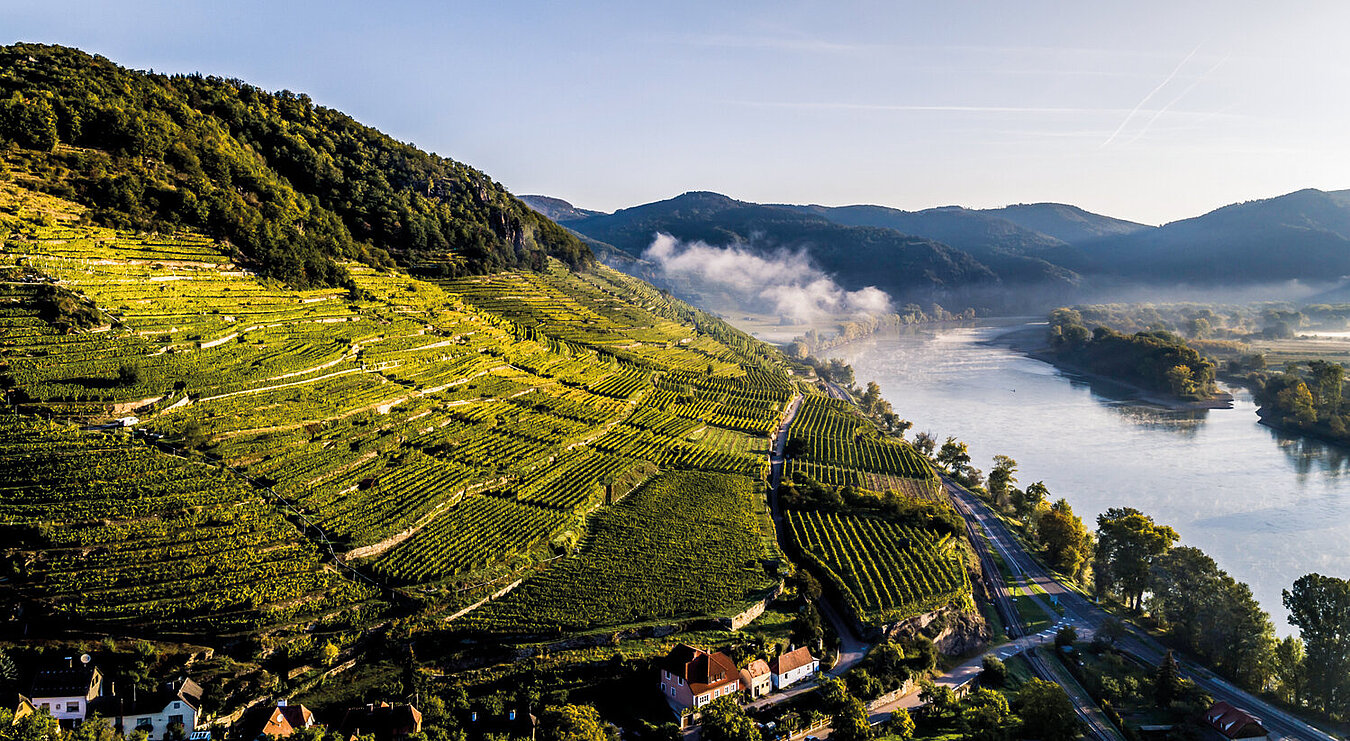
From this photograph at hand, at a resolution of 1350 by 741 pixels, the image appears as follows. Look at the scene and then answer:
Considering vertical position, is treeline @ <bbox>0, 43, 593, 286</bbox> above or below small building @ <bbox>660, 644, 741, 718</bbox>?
above

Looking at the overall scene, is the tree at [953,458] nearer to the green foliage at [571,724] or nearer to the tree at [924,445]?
the tree at [924,445]

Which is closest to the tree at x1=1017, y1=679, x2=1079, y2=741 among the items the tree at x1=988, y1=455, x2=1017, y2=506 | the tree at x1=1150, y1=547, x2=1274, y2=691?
the tree at x1=1150, y1=547, x2=1274, y2=691

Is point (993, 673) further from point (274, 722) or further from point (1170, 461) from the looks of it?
point (1170, 461)

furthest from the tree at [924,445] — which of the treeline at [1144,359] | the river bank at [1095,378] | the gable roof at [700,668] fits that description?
the treeline at [1144,359]

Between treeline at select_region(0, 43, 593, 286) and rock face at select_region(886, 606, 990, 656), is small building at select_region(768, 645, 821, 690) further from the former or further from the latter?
treeline at select_region(0, 43, 593, 286)

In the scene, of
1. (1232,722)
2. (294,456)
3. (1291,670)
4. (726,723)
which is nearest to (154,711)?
(294,456)
